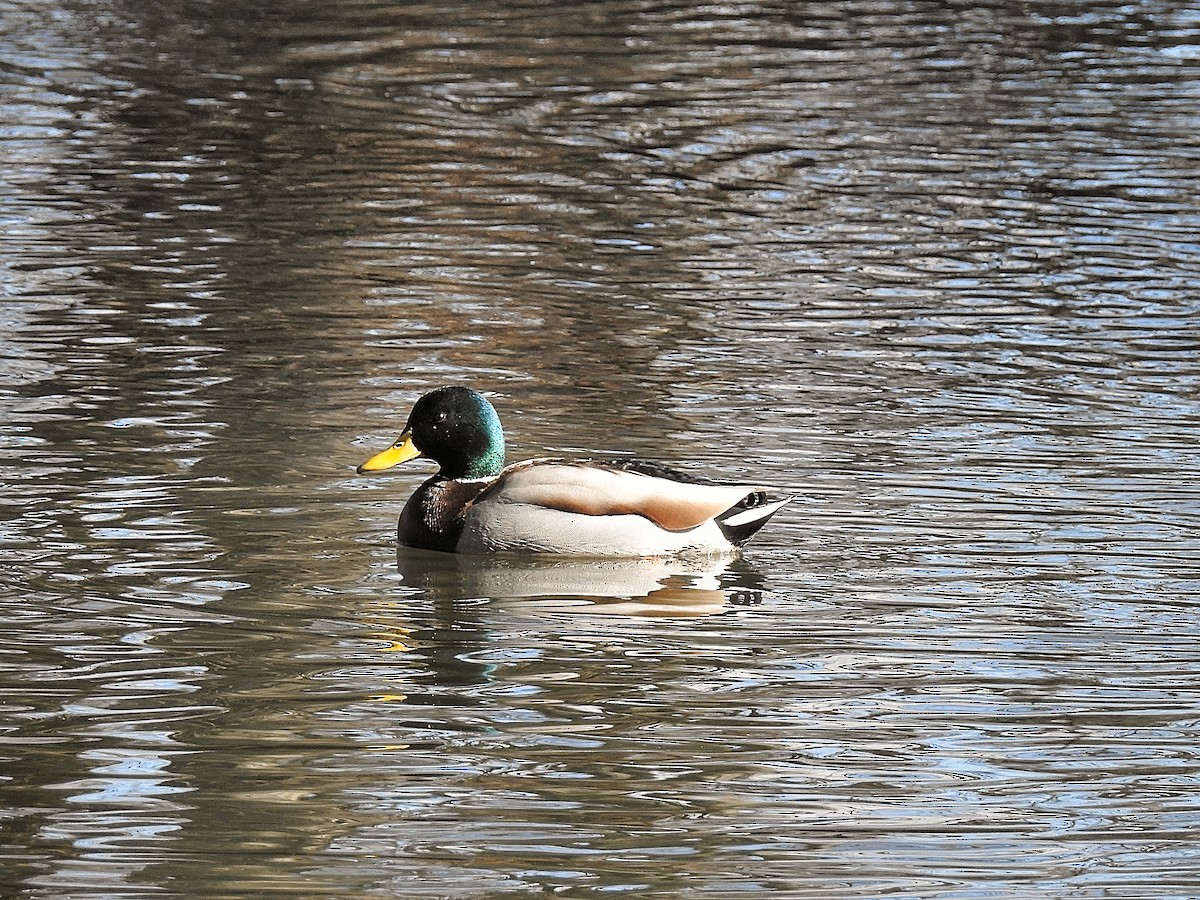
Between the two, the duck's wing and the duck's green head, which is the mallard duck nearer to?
the duck's wing

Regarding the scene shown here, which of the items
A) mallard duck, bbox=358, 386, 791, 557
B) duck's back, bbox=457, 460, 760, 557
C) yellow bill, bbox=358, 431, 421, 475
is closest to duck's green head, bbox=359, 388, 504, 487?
yellow bill, bbox=358, 431, 421, 475

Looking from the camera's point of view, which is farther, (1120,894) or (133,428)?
(133,428)

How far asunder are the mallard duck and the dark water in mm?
138

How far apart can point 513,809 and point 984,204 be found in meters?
10.8

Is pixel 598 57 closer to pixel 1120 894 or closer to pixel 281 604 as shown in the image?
pixel 281 604

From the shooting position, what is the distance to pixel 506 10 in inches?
961

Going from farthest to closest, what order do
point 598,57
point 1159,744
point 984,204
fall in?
1. point 598,57
2. point 984,204
3. point 1159,744

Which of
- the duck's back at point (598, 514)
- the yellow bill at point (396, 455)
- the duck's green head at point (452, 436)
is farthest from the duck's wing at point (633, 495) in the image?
the yellow bill at point (396, 455)

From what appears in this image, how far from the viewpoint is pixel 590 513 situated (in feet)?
29.1

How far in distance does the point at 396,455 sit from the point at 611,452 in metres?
1.17

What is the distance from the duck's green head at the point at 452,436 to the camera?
9398 mm

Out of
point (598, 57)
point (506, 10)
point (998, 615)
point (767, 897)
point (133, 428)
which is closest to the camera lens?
point (767, 897)

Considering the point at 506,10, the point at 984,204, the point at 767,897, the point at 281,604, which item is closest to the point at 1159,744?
the point at 767,897

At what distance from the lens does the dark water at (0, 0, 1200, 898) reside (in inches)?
241
